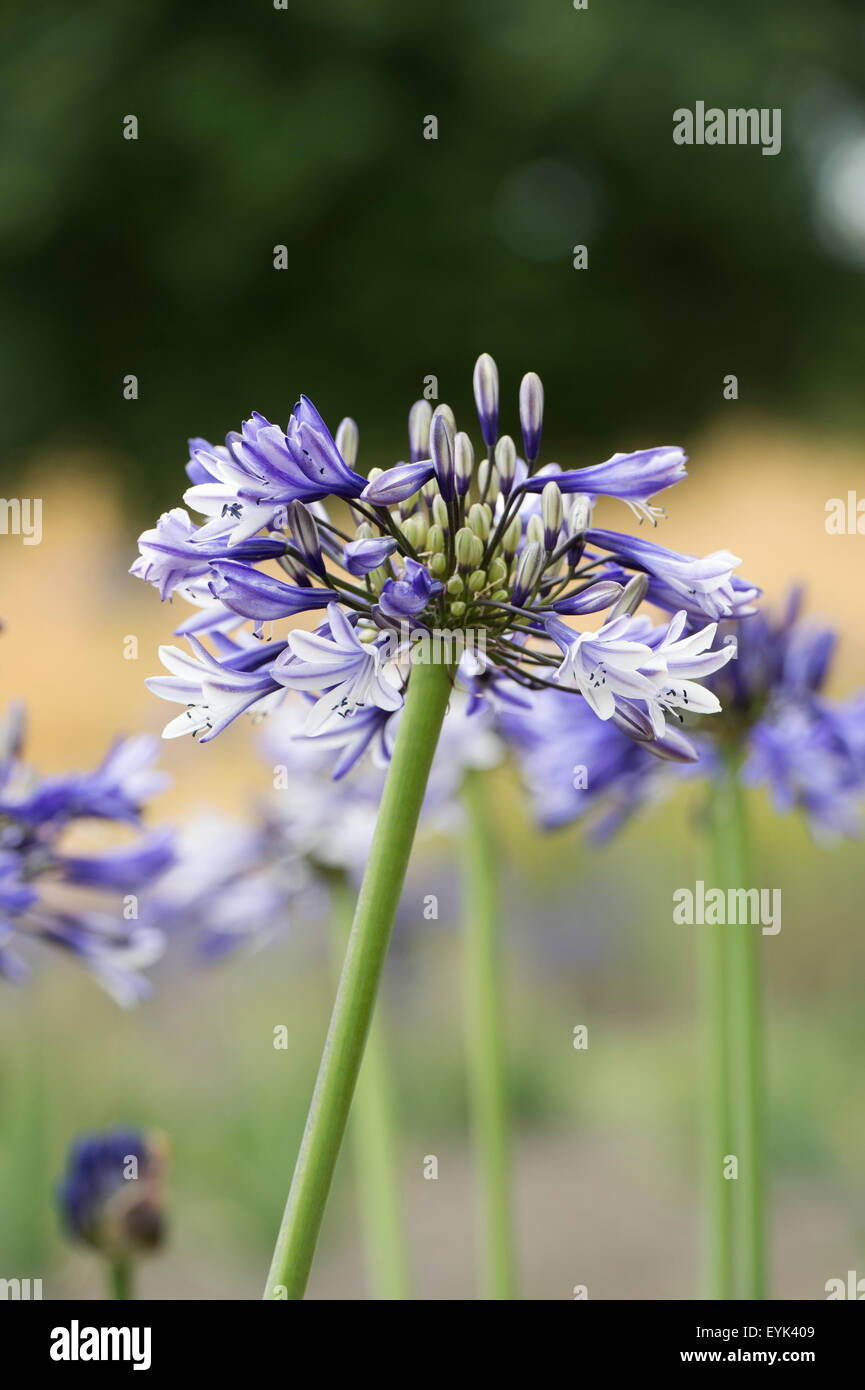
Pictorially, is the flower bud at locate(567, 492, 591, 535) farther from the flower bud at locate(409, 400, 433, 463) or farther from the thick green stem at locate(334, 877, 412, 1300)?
the thick green stem at locate(334, 877, 412, 1300)

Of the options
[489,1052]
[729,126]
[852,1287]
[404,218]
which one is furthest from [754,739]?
[729,126]

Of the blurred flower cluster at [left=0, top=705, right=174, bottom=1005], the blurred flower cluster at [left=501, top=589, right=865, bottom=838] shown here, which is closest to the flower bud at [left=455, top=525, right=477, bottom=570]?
the blurred flower cluster at [left=0, top=705, right=174, bottom=1005]

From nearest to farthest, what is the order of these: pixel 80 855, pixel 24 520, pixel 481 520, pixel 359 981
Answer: pixel 359 981 → pixel 481 520 → pixel 80 855 → pixel 24 520

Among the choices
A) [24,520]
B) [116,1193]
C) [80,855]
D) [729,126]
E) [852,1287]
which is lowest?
[852,1287]

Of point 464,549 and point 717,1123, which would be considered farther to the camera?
point 717,1123

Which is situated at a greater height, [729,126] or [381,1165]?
[729,126]

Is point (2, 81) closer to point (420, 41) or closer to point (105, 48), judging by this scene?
point (105, 48)
